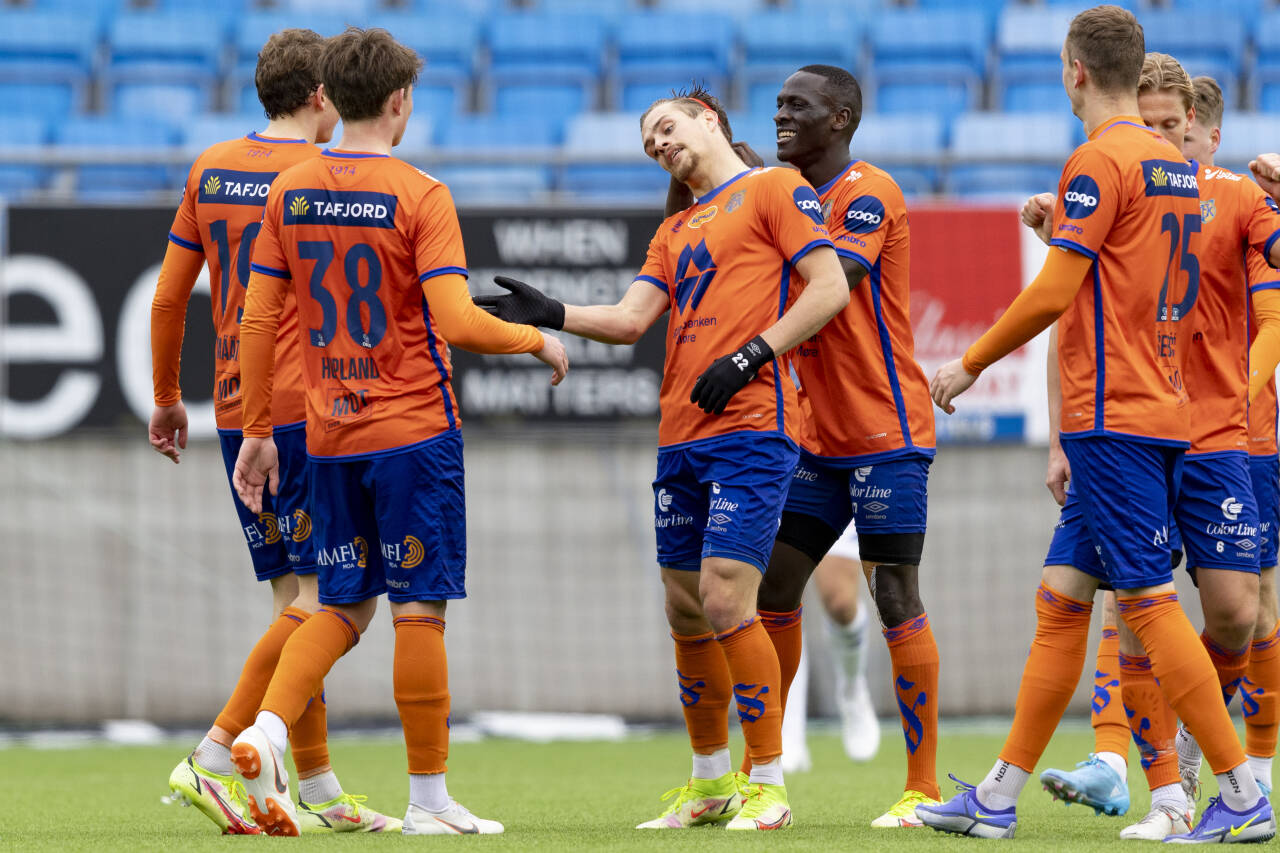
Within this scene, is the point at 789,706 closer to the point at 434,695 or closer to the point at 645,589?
the point at 645,589

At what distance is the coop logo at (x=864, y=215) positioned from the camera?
5.01 metres

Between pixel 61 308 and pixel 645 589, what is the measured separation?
329 centimetres

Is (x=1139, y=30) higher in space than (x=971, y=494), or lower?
higher

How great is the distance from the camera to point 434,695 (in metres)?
4.53

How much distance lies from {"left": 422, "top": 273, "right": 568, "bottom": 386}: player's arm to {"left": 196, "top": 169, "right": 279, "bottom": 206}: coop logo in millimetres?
905

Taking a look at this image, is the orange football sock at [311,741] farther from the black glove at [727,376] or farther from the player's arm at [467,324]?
the black glove at [727,376]

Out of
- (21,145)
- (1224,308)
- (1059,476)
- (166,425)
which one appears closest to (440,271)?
(166,425)

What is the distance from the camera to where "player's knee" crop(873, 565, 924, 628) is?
504 centimetres

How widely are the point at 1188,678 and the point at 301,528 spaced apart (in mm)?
2517

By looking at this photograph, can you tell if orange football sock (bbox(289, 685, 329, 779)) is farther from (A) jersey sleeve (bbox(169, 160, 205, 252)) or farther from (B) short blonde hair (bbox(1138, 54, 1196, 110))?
(B) short blonde hair (bbox(1138, 54, 1196, 110))

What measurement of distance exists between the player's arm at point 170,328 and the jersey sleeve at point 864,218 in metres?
1.99

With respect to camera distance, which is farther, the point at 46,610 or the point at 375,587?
the point at 46,610

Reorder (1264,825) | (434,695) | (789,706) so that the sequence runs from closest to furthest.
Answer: (1264,825), (434,695), (789,706)

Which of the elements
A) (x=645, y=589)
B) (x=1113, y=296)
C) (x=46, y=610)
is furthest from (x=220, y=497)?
(x=1113, y=296)
